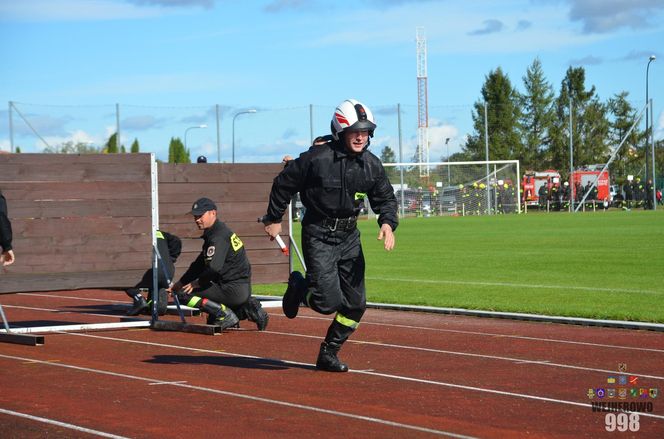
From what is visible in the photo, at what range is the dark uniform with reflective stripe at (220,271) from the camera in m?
13.7

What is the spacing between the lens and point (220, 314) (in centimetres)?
1366

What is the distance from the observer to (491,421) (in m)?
7.68

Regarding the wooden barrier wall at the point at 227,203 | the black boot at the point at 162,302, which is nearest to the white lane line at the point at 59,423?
the black boot at the point at 162,302

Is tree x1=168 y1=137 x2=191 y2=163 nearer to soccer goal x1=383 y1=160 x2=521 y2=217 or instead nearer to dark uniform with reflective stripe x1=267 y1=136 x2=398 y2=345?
soccer goal x1=383 y1=160 x2=521 y2=217

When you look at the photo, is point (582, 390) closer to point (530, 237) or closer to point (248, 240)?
point (248, 240)

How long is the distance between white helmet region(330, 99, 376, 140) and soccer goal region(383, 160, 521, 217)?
183 ft

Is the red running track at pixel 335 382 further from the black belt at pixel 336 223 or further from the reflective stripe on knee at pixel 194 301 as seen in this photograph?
the black belt at pixel 336 223

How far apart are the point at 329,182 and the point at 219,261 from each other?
4.04 metres

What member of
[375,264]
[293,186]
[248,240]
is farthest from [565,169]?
[293,186]

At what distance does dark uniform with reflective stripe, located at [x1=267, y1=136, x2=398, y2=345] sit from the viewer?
9.89m

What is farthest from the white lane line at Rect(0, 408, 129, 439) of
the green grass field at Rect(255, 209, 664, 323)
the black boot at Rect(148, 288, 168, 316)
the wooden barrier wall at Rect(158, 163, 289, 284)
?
the green grass field at Rect(255, 209, 664, 323)

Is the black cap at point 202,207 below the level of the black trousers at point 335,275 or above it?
above

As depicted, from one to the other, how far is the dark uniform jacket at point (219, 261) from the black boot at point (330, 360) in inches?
147

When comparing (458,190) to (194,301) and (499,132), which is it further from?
(194,301)
